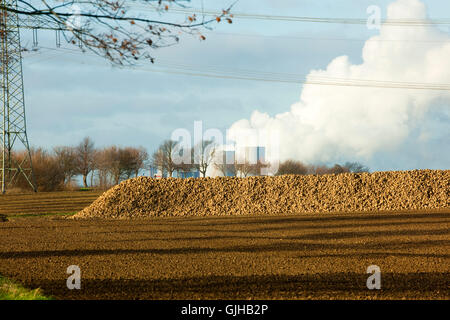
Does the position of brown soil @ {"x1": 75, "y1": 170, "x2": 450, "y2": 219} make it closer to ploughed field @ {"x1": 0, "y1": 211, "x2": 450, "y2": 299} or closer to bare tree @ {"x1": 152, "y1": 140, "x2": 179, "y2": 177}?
ploughed field @ {"x1": 0, "y1": 211, "x2": 450, "y2": 299}

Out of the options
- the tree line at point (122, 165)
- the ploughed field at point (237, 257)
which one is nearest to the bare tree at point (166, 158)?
the tree line at point (122, 165)

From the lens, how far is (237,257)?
436 inches

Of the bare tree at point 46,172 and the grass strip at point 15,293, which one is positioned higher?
the bare tree at point 46,172

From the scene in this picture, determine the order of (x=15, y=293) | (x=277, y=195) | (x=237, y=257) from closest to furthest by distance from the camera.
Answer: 1. (x=15, y=293)
2. (x=237, y=257)
3. (x=277, y=195)

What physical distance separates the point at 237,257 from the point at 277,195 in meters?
13.1

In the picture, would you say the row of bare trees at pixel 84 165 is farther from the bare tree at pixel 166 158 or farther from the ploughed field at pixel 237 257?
the ploughed field at pixel 237 257

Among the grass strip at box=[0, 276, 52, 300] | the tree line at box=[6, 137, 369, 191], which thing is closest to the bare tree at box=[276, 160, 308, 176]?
the tree line at box=[6, 137, 369, 191]

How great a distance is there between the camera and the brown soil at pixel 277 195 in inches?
909

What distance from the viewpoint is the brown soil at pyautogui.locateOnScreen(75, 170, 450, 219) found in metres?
23.1

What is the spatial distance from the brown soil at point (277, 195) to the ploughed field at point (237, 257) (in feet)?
11.1

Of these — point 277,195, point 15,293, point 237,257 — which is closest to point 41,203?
point 277,195

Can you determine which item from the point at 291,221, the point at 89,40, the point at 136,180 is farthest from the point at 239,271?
the point at 136,180

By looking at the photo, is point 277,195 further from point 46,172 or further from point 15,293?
point 46,172

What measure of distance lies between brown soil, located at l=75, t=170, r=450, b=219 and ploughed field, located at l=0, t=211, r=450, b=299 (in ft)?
11.1
